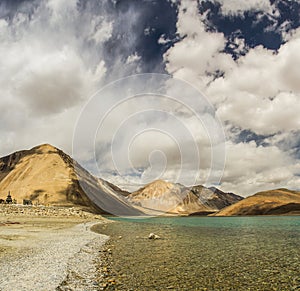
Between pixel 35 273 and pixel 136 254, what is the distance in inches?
432

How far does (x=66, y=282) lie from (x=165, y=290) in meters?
5.26

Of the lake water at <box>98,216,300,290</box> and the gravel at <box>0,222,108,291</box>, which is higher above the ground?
the gravel at <box>0,222,108,291</box>

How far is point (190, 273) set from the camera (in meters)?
17.5

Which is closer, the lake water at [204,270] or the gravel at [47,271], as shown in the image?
the gravel at [47,271]

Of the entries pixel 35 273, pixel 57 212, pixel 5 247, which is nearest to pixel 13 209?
pixel 57 212

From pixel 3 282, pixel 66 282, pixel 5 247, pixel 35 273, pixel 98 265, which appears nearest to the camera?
pixel 3 282

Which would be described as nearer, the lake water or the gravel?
the gravel

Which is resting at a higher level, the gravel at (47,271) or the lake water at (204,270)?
the gravel at (47,271)

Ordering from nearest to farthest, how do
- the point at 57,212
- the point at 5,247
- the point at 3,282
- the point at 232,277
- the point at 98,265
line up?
the point at 3,282 → the point at 232,277 → the point at 98,265 → the point at 5,247 → the point at 57,212

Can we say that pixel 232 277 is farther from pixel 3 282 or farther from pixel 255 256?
pixel 3 282

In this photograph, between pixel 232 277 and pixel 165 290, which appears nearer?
pixel 165 290

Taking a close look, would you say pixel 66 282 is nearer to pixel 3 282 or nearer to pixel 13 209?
pixel 3 282

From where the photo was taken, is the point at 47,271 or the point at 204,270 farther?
the point at 204,270

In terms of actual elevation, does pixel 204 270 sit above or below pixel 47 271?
below
